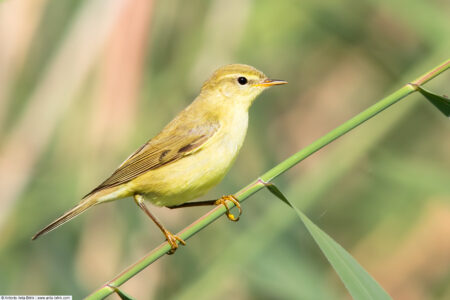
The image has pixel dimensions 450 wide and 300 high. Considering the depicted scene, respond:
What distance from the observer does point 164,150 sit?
2.77 meters

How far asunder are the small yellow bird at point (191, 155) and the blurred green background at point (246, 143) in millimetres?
457

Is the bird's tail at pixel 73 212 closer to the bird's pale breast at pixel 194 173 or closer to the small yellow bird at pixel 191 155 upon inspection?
the small yellow bird at pixel 191 155

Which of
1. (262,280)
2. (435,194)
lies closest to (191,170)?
(262,280)

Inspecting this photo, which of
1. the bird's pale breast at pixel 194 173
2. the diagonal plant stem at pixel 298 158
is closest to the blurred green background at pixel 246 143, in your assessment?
the bird's pale breast at pixel 194 173

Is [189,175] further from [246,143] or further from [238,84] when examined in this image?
[246,143]

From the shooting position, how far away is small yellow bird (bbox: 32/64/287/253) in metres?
2.55

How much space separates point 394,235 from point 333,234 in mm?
386

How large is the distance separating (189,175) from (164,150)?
0.26 m

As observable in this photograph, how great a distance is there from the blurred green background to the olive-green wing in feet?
1.39

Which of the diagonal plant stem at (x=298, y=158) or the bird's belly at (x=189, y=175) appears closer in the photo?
the diagonal plant stem at (x=298, y=158)

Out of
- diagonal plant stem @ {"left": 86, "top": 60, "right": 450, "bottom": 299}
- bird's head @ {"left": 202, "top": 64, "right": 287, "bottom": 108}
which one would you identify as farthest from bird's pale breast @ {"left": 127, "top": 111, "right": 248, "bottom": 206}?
diagonal plant stem @ {"left": 86, "top": 60, "right": 450, "bottom": 299}

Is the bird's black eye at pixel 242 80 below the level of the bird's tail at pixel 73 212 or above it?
above

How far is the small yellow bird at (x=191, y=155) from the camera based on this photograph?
255 centimetres

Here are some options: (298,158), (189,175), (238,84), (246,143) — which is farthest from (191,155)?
(246,143)
